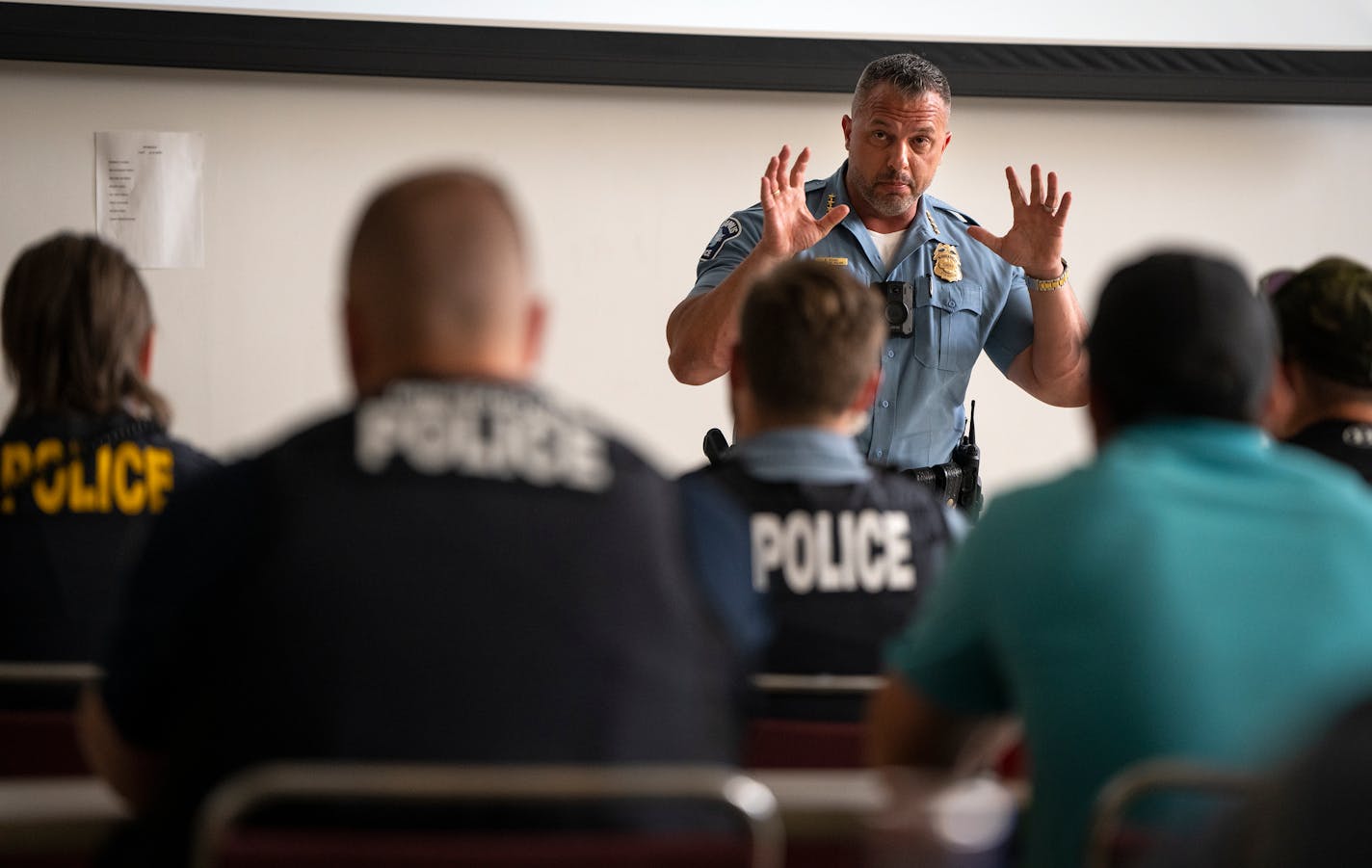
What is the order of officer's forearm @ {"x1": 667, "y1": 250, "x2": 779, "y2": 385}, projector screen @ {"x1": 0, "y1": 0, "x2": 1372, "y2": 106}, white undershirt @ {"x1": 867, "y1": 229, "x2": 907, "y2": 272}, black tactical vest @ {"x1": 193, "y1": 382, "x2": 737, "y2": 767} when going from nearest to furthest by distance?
1. black tactical vest @ {"x1": 193, "y1": 382, "x2": 737, "y2": 767}
2. officer's forearm @ {"x1": 667, "y1": 250, "x2": 779, "y2": 385}
3. white undershirt @ {"x1": 867, "y1": 229, "x2": 907, "y2": 272}
4. projector screen @ {"x1": 0, "y1": 0, "x2": 1372, "y2": 106}

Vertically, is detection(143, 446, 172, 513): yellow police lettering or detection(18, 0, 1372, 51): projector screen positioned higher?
detection(18, 0, 1372, 51): projector screen

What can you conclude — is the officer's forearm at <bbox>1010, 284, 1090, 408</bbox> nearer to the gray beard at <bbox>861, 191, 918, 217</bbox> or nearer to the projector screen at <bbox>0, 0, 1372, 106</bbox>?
the gray beard at <bbox>861, 191, 918, 217</bbox>

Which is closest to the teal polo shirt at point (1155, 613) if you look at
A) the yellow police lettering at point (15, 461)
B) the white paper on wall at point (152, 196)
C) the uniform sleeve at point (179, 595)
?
the uniform sleeve at point (179, 595)

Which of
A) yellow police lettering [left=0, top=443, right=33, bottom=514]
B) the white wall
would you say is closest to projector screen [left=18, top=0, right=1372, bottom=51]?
the white wall

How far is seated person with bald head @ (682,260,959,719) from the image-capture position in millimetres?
1855

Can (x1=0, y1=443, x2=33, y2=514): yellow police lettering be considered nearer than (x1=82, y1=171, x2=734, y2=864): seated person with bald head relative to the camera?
No

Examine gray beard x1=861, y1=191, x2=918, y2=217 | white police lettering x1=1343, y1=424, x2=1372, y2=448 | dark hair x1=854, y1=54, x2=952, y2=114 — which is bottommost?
white police lettering x1=1343, y1=424, x2=1372, y2=448

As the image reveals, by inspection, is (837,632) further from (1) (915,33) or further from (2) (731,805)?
(1) (915,33)

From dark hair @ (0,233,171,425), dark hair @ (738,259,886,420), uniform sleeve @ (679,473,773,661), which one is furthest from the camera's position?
dark hair @ (0,233,171,425)

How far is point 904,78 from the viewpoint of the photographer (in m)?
3.34

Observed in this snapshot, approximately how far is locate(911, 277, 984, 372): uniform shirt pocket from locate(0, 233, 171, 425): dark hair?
1.71 meters

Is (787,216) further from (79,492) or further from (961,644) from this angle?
(961,644)

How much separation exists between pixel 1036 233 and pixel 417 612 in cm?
236

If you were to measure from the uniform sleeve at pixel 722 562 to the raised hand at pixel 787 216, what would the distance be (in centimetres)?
175
